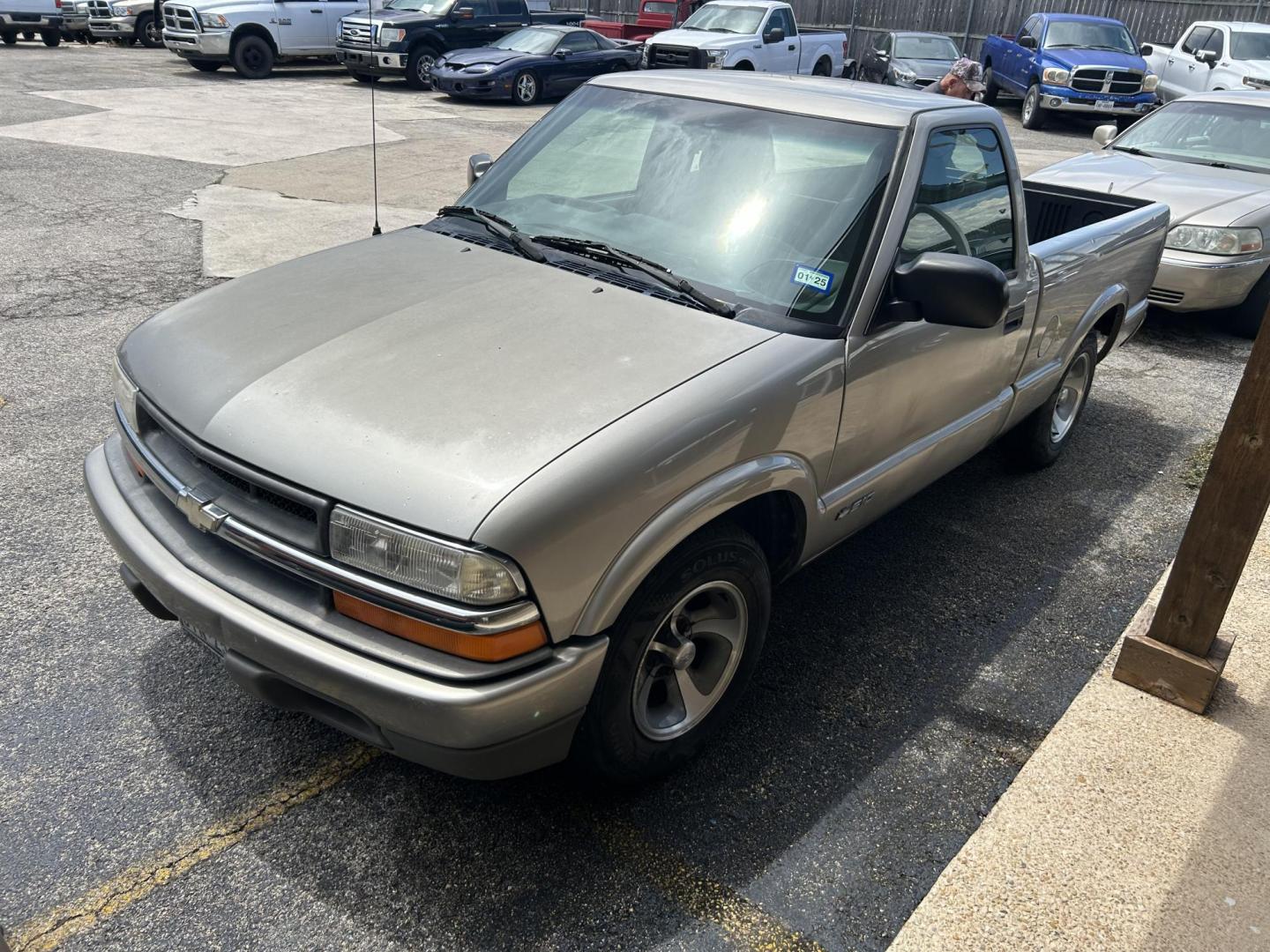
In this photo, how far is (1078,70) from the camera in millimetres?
16312

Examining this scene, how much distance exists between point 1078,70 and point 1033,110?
0.95 m

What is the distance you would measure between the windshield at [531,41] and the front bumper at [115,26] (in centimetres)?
920

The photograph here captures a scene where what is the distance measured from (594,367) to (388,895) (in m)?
1.40

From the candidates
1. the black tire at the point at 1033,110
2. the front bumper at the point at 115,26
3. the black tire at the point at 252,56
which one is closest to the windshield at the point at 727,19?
the black tire at the point at 1033,110

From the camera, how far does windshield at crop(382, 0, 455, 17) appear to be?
1773 centimetres

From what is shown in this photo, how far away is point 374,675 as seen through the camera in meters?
2.15

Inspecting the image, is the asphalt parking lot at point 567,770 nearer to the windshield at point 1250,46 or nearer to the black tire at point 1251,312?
the black tire at point 1251,312

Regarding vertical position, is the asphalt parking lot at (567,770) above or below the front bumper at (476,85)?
below

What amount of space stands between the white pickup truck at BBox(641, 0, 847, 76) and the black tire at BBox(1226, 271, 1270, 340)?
36.8ft

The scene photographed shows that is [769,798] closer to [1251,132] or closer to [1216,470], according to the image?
[1216,470]

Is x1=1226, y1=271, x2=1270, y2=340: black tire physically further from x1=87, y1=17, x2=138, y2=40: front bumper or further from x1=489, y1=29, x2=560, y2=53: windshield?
x1=87, y1=17, x2=138, y2=40: front bumper

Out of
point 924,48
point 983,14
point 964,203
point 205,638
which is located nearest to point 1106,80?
point 924,48

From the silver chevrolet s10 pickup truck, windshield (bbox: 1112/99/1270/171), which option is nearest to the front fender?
the silver chevrolet s10 pickup truck

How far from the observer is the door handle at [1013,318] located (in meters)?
3.79
